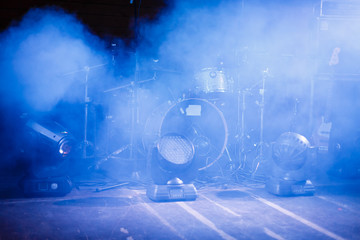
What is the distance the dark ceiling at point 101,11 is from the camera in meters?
6.27

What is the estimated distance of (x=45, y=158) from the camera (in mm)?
3824

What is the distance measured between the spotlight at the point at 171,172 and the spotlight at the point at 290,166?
48.5 inches

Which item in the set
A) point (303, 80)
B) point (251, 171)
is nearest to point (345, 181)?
point (251, 171)

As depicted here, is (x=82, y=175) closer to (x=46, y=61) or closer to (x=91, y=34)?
(x=46, y=61)

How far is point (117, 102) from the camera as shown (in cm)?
577

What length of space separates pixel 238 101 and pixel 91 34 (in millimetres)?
3635

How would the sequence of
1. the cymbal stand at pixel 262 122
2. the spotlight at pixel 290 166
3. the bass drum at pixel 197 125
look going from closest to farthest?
the spotlight at pixel 290 166 < the bass drum at pixel 197 125 < the cymbal stand at pixel 262 122

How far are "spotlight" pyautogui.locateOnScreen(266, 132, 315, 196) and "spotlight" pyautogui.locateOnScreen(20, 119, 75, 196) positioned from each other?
9.50 feet

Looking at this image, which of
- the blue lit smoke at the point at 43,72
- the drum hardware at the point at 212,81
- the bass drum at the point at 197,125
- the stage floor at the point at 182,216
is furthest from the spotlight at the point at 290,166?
the blue lit smoke at the point at 43,72

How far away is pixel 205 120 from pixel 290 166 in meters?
2.18

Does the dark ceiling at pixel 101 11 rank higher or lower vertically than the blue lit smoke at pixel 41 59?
higher

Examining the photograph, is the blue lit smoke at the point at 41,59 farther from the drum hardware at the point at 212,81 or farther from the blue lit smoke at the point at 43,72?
the drum hardware at the point at 212,81

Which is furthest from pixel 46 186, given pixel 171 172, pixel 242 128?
pixel 242 128

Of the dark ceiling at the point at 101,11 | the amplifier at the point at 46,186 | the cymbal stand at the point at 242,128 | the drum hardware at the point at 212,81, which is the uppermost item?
the dark ceiling at the point at 101,11
